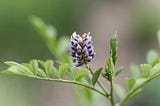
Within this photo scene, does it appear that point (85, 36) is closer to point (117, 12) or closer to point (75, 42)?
point (75, 42)

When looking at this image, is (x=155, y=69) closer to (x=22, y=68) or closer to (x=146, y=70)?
(x=146, y=70)

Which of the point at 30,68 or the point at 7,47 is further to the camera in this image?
the point at 7,47

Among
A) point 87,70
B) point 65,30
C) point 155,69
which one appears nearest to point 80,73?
point 87,70

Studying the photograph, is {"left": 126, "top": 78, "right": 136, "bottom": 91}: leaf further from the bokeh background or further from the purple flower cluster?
the bokeh background

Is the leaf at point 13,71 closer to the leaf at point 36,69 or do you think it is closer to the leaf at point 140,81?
the leaf at point 36,69

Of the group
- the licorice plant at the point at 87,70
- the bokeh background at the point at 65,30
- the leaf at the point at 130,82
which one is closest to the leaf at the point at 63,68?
the licorice plant at the point at 87,70

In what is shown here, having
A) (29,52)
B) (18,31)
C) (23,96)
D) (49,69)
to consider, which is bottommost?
(49,69)

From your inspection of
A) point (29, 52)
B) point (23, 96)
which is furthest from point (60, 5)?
point (23, 96)

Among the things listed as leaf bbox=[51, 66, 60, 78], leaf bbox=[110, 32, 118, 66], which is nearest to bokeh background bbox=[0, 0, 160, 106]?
leaf bbox=[51, 66, 60, 78]
